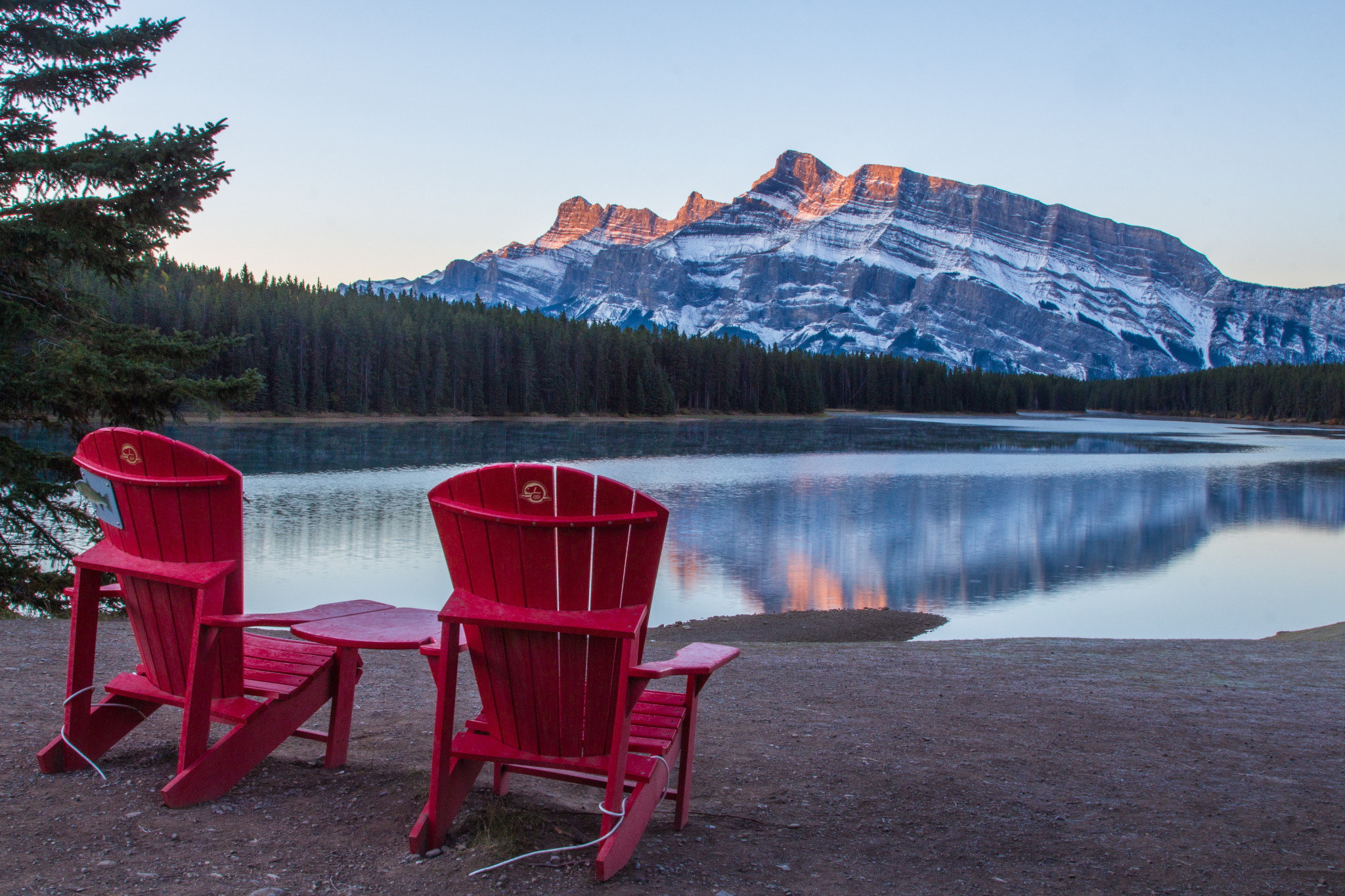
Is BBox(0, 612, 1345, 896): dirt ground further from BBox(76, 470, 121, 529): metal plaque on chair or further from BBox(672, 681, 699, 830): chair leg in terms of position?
BBox(76, 470, 121, 529): metal plaque on chair

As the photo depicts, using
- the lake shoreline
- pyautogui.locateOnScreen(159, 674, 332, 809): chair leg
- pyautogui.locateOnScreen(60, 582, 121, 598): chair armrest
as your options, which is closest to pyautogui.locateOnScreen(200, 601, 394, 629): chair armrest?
pyautogui.locateOnScreen(159, 674, 332, 809): chair leg

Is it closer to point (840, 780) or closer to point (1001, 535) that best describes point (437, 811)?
point (840, 780)

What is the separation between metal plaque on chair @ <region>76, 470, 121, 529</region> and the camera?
3.38 metres

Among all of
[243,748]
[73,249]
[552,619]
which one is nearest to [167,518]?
[243,748]

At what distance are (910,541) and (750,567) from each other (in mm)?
5401

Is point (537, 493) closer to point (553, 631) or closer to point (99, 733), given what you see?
point (553, 631)

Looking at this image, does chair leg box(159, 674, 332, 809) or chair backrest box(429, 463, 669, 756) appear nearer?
chair backrest box(429, 463, 669, 756)

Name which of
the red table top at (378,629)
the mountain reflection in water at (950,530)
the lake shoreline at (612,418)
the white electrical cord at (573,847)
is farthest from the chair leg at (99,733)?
the lake shoreline at (612,418)

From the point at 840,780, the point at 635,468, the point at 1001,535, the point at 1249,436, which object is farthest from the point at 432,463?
the point at 1249,436

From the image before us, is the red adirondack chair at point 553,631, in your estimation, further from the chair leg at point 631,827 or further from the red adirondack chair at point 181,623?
the red adirondack chair at point 181,623

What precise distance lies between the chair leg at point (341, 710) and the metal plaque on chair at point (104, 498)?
101cm

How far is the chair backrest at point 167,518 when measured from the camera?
3234 mm

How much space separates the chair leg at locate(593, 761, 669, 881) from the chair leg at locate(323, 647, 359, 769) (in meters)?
1.46

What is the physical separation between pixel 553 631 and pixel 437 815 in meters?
0.80
